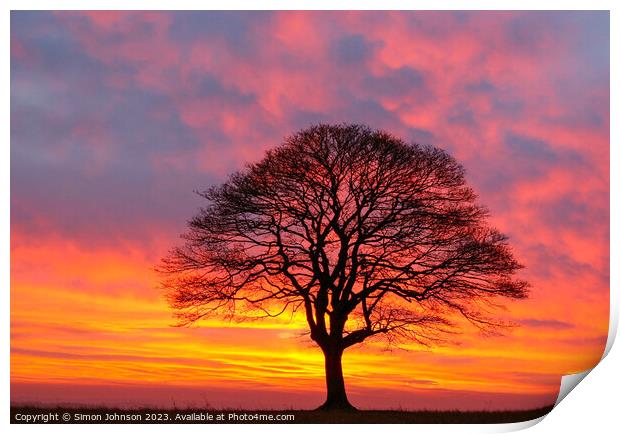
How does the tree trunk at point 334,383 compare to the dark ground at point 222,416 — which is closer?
the dark ground at point 222,416

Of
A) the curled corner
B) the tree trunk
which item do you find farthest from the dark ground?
the tree trunk

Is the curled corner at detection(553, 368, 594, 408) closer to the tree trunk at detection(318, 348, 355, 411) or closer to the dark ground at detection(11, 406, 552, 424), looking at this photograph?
the dark ground at detection(11, 406, 552, 424)

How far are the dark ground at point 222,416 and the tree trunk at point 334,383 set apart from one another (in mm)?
444

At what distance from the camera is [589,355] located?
15477 mm

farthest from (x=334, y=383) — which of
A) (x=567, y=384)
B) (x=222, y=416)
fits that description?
(x=567, y=384)

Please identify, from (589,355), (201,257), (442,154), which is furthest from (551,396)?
(201,257)

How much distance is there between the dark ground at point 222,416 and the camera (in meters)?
15.5

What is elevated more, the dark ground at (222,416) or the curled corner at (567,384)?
the curled corner at (567,384)

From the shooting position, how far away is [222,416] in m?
15.7

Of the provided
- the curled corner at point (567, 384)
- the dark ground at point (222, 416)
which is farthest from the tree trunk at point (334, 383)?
the curled corner at point (567, 384)

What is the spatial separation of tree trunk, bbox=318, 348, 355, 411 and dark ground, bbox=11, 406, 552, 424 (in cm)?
44

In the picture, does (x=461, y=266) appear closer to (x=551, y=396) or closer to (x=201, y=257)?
(x=551, y=396)

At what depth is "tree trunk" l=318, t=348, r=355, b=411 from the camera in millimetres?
16484

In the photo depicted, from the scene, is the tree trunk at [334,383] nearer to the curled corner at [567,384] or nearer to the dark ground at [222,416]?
the dark ground at [222,416]
